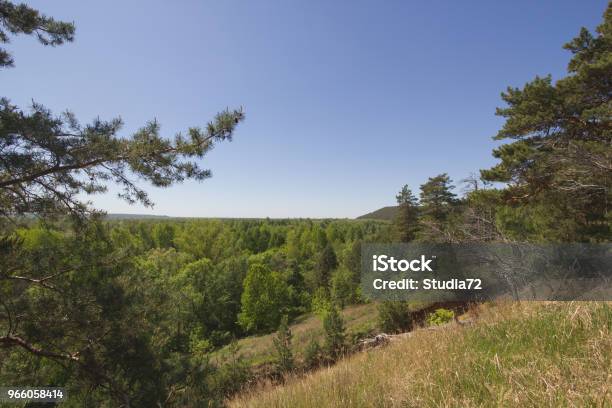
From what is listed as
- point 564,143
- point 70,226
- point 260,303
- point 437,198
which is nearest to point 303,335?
point 260,303

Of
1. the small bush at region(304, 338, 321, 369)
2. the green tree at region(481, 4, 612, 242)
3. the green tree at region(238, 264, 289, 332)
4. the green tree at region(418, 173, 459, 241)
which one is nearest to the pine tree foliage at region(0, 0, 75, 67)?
the green tree at region(481, 4, 612, 242)

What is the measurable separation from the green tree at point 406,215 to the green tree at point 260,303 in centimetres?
1474

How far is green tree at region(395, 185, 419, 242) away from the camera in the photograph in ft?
85.6

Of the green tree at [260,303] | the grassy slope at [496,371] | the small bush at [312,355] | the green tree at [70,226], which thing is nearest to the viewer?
the grassy slope at [496,371]

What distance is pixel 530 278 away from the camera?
1119 centimetres

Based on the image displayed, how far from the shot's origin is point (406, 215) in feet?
87.5

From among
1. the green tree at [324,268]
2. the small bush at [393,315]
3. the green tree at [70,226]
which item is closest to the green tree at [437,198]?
the small bush at [393,315]

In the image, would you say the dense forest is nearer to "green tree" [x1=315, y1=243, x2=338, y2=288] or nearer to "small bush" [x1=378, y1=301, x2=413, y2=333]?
"small bush" [x1=378, y1=301, x2=413, y2=333]

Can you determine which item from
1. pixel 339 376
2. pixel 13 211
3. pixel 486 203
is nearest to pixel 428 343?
pixel 339 376

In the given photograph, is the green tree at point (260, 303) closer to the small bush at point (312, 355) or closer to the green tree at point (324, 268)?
the green tree at point (324, 268)

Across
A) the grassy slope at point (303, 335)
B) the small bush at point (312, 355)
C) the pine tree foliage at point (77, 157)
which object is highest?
the pine tree foliage at point (77, 157)

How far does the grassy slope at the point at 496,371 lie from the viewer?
2.12 meters

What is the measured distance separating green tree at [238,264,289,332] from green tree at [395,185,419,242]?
14739 mm

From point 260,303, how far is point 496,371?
29648mm
